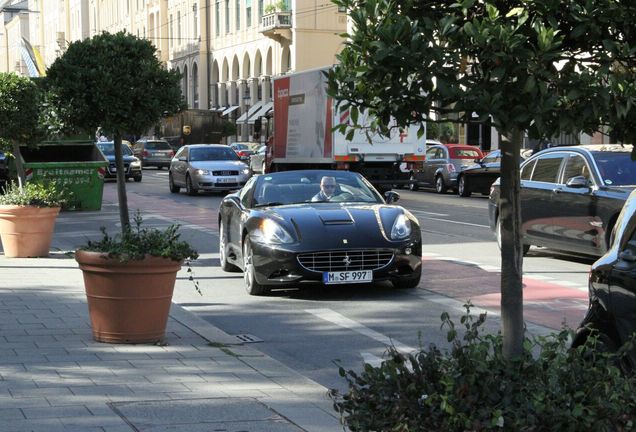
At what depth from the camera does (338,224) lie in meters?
12.2

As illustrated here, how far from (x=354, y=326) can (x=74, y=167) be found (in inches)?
688

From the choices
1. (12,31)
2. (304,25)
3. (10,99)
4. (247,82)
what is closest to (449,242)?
(10,99)

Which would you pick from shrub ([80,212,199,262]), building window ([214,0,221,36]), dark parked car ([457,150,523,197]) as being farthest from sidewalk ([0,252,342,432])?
building window ([214,0,221,36])

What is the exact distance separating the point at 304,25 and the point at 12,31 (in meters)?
110

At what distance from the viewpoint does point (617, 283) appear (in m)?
5.90

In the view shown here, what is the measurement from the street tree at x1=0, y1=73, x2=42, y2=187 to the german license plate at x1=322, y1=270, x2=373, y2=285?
9491 mm

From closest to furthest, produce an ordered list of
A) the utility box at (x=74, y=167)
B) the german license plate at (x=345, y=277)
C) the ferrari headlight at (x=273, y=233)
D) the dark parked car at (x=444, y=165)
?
the german license plate at (x=345, y=277), the ferrari headlight at (x=273, y=233), the utility box at (x=74, y=167), the dark parked car at (x=444, y=165)

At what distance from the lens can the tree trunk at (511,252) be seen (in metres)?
4.46

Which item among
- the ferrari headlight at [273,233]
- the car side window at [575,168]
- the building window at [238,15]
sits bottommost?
the ferrari headlight at [273,233]

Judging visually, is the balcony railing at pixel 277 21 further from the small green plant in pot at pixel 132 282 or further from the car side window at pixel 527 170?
the small green plant in pot at pixel 132 282

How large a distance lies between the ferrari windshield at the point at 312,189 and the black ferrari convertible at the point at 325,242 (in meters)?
0.03

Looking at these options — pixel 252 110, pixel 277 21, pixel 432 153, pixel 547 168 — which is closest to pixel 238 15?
pixel 252 110

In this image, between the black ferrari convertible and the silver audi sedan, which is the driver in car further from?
the silver audi sedan

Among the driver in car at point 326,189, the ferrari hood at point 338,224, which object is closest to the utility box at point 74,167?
the driver in car at point 326,189
